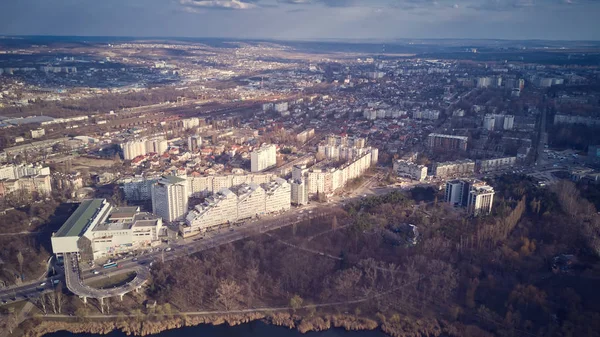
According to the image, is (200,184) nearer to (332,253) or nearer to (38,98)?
(332,253)

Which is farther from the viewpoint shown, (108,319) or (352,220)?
(352,220)

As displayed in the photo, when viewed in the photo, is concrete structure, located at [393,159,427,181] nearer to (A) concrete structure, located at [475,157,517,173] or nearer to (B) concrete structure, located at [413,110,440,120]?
(A) concrete structure, located at [475,157,517,173]

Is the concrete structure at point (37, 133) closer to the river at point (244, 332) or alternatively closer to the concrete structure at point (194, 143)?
the concrete structure at point (194, 143)

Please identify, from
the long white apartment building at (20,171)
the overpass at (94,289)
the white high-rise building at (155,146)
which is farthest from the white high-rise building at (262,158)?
the overpass at (94,289)

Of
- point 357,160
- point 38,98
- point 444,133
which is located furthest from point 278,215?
point 38,98

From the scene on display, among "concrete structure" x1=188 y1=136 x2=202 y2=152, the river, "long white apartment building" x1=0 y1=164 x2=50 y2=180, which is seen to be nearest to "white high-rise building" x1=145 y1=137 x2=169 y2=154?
"concrete structure" x1=188 y1=136 x2=202 y2=152

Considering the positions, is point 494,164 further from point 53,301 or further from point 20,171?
point 20,171
